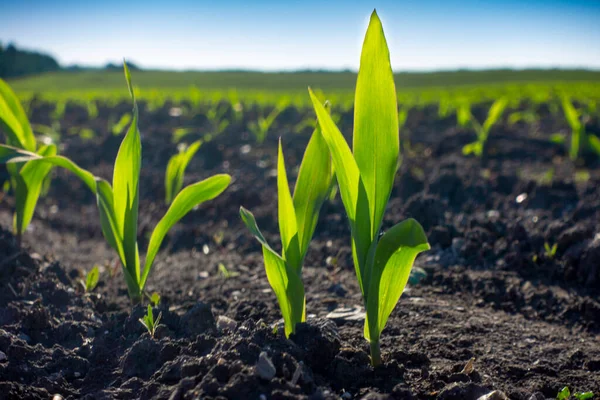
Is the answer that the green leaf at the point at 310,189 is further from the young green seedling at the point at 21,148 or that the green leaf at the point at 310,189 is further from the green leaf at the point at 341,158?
the young green seedling at the point at 21,148

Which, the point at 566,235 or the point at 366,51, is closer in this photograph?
the point at 366,51

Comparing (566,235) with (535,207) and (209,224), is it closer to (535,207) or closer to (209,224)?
(535,207)

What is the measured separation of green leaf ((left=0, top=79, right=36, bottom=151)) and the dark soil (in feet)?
1.50

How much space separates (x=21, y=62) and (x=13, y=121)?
5458cm

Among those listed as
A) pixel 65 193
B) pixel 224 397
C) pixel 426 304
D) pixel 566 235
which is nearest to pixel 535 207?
pixel 566 235

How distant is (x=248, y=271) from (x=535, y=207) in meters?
2.08

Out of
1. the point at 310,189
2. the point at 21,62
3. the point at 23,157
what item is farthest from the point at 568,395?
the point at 21,62

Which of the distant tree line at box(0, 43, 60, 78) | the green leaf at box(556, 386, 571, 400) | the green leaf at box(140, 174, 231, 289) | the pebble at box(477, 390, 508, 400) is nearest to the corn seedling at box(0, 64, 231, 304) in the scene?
the green leaf at box(140, 174, 231, 289)

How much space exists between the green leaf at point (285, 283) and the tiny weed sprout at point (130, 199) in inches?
11.5

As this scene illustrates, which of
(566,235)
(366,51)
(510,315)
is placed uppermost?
(366,51)

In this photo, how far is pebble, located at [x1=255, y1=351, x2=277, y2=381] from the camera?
1169 millimetres

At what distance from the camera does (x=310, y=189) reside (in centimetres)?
147

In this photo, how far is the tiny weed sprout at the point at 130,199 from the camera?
65.5 inches

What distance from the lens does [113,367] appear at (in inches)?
60.4
